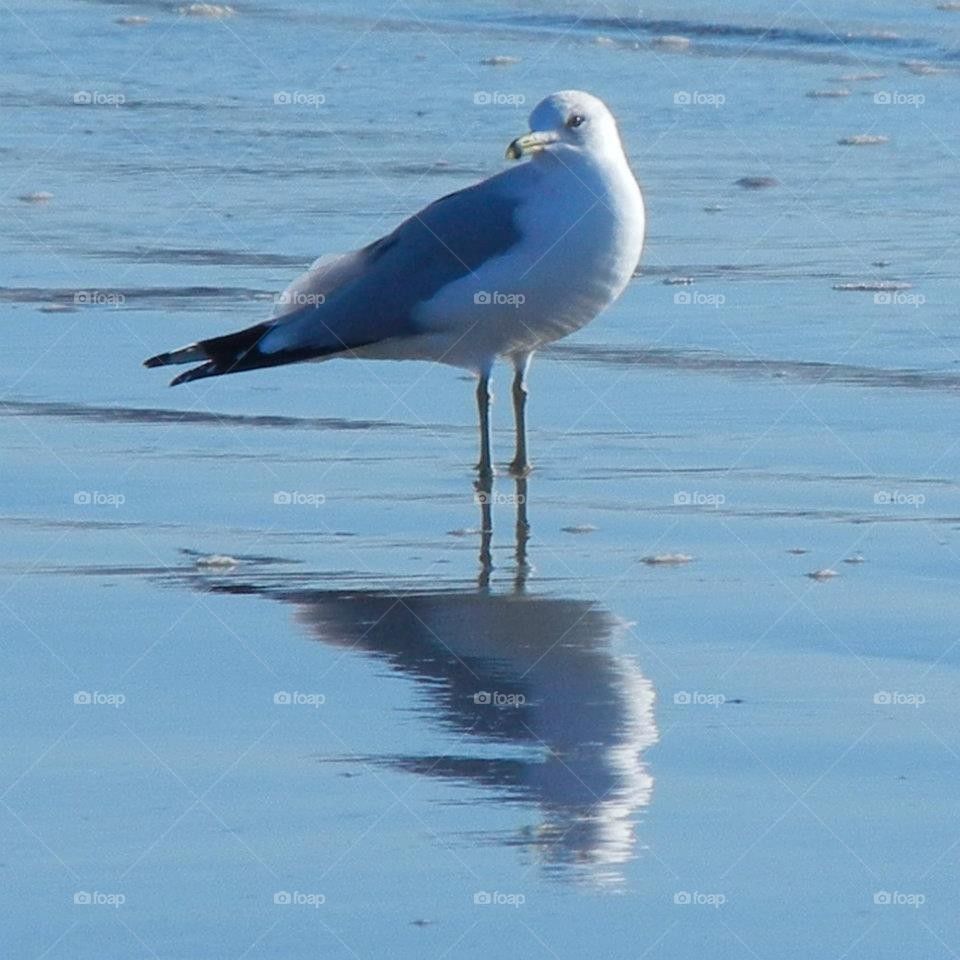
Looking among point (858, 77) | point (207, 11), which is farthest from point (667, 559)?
point (207, 11)

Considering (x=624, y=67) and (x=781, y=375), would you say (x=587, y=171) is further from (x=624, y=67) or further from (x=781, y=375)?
(x=624, y=67)

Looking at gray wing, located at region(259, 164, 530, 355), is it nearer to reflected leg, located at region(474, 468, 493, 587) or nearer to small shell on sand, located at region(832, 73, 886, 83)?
reflected leg, located at region(474, 468, 493, 587)

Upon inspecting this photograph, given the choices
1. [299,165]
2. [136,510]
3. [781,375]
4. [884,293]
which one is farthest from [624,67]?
[136,510]

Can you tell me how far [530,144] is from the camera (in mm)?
7004

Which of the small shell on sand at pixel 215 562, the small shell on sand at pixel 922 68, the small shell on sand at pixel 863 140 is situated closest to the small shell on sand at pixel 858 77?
the small shell on sand at pixel 922 68

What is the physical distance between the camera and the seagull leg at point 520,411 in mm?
6914

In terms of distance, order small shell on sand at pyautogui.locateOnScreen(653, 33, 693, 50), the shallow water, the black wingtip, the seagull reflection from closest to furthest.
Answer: the shallow water
the seagull reflection
the black wingtip
small shell on sand at pyautogui.locateOnScreen(653, 33, 693, 50)

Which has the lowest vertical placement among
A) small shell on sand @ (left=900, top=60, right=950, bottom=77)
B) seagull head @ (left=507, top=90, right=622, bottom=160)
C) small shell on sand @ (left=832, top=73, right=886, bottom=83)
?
seagull head @ (left=507, top=90, right=622, bottom=160)

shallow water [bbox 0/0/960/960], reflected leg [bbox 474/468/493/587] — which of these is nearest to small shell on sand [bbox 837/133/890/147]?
shallow water [bbox 0/0/960/960]

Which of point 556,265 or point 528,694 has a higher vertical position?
point 556,265

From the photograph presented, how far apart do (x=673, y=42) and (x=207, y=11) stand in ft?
10.9

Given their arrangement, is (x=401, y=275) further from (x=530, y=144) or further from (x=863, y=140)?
(x=863, y=140)

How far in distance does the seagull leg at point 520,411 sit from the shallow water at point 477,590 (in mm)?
76

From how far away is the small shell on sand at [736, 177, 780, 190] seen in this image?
11.0 m
